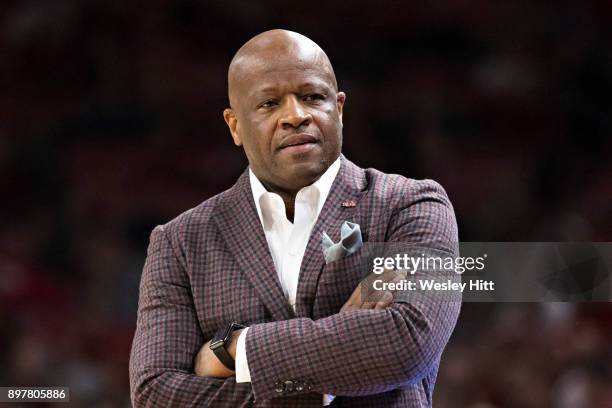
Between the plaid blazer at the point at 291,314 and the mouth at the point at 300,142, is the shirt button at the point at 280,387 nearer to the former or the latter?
the plaid blazer at the point at 291,314

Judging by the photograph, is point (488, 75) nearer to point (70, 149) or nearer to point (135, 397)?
point (70, 149)

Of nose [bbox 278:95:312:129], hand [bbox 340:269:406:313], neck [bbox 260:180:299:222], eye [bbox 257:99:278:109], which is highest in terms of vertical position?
eye [bbox 257:99:278:109]

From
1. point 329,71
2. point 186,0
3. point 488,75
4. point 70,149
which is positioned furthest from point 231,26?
point 329,71

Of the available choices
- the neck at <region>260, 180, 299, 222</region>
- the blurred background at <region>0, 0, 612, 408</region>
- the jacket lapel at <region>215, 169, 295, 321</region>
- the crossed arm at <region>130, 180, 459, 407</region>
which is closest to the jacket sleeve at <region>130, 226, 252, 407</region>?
the crossed arm at <region>130, 180, 459, 407</region>

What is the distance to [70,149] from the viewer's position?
3666mm

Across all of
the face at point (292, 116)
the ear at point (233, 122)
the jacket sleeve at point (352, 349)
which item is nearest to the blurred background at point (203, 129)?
the ear at point (233, 122)

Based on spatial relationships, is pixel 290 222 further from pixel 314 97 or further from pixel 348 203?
pixel 314 97

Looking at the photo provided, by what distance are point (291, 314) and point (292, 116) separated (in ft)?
1.33

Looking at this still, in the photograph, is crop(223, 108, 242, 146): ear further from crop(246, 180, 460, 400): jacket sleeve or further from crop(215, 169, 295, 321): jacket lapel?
crop(246, 180, 460, 400): jacket sleeve

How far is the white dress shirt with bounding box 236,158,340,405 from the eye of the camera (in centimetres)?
197

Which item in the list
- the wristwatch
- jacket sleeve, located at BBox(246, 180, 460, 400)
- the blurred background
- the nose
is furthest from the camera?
the blurred background

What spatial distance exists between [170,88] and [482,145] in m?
1.22

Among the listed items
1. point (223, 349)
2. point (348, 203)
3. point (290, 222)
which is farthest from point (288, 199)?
point (223, 349)

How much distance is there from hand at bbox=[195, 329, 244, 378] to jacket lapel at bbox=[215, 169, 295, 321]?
0.10 m
